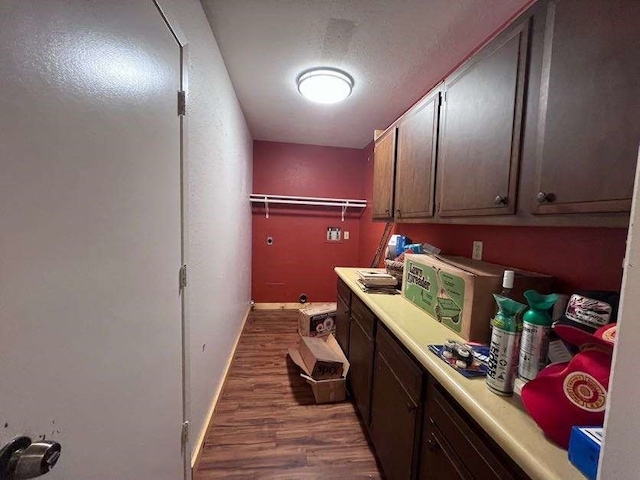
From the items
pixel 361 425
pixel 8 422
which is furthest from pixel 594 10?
pixel 361 425

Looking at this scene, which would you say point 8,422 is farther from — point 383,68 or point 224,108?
point 383,68

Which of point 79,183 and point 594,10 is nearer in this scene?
point 79,183

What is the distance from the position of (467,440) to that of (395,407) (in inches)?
19.8

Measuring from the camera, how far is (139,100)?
824mm

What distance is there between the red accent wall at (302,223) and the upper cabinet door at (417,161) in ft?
6.74

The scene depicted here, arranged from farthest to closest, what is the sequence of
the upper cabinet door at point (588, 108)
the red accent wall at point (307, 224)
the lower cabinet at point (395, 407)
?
the red accent wall at point (307, 224)
the lower cabinet at point (395, 407)
the upper cabinet door at point (588, 108)

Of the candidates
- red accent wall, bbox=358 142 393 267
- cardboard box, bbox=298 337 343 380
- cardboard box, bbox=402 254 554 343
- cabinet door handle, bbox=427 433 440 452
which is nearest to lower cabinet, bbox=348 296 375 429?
cardboard box, bbox=298 337 343 380

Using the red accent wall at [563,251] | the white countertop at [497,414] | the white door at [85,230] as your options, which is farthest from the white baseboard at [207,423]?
the red accent wall at [563,251]

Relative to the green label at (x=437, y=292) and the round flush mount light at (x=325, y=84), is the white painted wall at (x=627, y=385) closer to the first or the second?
the green label at (x=437, y=292)

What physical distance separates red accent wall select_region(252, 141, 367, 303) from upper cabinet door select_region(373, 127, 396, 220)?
1612mm

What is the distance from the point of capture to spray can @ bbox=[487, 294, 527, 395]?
722 millimetres

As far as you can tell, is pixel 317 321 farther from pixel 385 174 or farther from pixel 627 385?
pixel 627 385

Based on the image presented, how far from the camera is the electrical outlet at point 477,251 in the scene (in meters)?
1.60

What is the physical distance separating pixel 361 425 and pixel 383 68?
2531 millimetres
